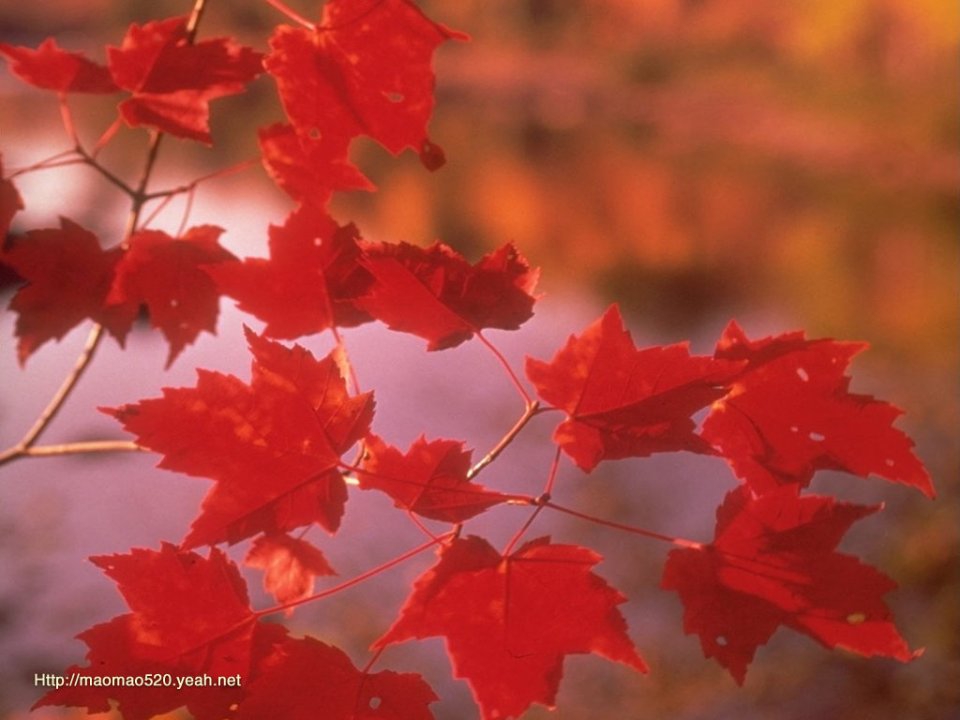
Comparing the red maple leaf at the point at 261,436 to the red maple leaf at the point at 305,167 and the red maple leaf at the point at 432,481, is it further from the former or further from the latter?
the red maple leaf at the point at 305,167

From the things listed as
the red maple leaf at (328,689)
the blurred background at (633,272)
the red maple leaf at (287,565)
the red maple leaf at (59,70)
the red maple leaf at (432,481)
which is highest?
the red maple leaf at (59,70)

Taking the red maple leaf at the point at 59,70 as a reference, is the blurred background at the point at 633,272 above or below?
below

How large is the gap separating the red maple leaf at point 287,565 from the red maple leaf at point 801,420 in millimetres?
299

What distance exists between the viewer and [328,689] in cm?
49

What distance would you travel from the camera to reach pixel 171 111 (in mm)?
609

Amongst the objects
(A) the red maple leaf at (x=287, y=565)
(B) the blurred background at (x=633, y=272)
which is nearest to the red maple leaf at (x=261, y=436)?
(A) the red maple leaf at (x=287, y=565)

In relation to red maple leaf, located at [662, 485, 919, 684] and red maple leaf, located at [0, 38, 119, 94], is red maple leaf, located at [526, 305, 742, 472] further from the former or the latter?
red maple leaf, located at [0, 38, 119, 94]

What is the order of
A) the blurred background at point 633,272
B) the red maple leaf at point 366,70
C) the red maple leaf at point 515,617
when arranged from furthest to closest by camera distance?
the blurred background at point 633,272, the red maple leaf at point 366,70, the red maple leaf at point 515,617

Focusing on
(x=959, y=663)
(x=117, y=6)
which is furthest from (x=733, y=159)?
(x=117, y=6)

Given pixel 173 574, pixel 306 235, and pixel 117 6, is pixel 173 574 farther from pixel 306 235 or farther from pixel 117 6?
pixel 117 6

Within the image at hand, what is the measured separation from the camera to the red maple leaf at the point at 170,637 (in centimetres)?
48

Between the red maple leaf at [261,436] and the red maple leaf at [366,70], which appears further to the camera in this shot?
the red maple leaf at [366,70]

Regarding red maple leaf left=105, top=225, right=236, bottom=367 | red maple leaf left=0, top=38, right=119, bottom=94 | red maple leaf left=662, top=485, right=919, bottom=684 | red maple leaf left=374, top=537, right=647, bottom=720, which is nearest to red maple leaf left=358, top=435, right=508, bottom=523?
red maple leaf left=374, top=537, right=647, bottom=720

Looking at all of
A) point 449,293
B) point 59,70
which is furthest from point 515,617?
point 59,70
